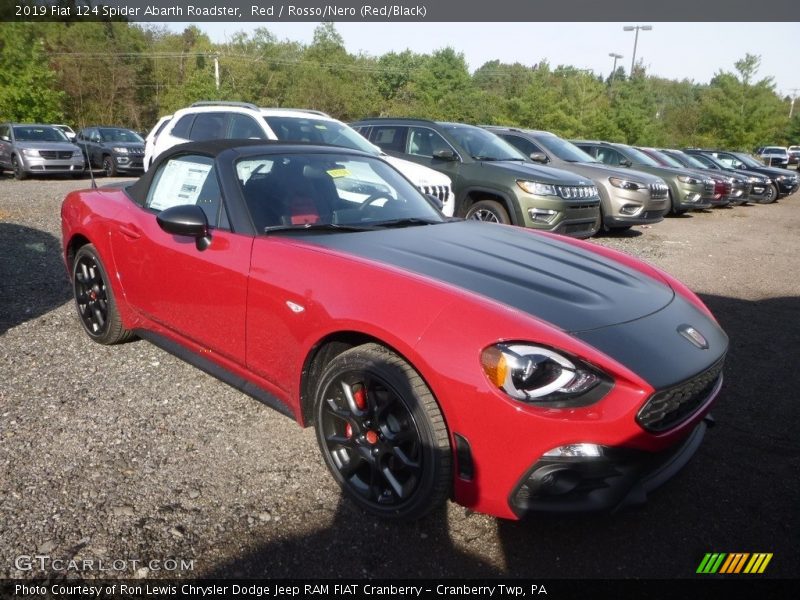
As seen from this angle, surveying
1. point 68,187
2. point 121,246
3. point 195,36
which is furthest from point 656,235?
point 195,36

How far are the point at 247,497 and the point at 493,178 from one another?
20.7 feet

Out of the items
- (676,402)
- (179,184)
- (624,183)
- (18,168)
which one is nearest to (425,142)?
(624,183)

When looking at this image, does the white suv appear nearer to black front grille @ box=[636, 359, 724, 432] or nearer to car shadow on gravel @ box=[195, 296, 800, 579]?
car shadow on gravel @ box=[195, 296, 800, 579]

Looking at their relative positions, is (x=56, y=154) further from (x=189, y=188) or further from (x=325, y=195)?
(x=325, y=195)

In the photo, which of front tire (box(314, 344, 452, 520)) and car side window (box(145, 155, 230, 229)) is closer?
front tire (box(314, 344, 452, 520))

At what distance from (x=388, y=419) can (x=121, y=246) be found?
2288 millimetres

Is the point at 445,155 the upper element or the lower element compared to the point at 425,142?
lower

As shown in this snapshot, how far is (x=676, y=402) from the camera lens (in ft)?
7.37

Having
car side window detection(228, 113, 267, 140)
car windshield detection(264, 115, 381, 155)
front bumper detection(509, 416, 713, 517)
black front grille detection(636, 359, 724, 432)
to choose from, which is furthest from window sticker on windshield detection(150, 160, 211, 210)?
car windshield detection(264, 115, 381, 155)

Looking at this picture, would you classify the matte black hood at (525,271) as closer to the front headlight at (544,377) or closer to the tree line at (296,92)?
the front headlight at (544,377)

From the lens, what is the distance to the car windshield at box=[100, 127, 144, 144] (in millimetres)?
19000

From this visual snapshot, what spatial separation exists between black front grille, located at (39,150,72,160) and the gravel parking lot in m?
14.6

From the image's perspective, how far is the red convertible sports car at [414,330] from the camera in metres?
2.11

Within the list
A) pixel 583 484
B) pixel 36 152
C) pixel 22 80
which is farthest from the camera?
pixel 22 80
